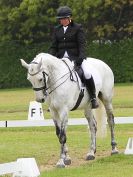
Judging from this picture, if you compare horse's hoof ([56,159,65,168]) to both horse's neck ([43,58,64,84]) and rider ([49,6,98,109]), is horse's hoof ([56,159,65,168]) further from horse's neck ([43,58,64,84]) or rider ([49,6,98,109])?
rider ([49,6,98,109])

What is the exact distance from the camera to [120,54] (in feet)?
141

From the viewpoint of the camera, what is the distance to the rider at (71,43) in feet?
39.4

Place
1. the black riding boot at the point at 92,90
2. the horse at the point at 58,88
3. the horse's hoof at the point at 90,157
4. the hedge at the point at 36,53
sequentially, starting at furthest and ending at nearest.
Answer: the hedge at the point at 36,53, the black riding boot at the point at 92,90, the horse's hoof at the point at 90,157, the horse at the point at 58,88

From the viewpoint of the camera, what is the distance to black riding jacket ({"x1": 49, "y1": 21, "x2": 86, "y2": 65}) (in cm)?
1204

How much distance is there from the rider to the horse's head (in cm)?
122

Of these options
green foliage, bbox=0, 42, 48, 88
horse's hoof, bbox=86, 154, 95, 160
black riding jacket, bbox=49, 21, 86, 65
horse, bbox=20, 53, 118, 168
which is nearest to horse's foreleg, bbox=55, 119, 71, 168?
horse, bbox=20, 53, 118, 168

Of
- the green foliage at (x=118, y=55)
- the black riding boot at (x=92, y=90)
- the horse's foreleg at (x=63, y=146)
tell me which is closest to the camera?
the horse's foreleg at (x=63, y=146)

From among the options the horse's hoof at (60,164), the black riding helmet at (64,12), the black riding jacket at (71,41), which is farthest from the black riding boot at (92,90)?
the horse's hoof at (60,164)

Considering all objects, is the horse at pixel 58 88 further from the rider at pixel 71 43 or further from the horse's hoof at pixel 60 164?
the rider at pixel 71 43

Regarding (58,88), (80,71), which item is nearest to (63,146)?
(58,88)

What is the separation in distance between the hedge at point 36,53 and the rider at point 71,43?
30.4m

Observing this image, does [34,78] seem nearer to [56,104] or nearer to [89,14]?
[56,104]

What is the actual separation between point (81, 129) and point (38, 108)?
2.06 m

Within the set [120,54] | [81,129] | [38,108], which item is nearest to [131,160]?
[81,129]
